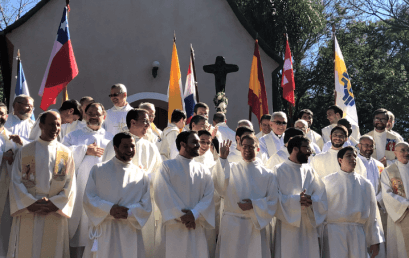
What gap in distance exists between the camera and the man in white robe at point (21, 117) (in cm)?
678

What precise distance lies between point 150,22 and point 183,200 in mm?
9245

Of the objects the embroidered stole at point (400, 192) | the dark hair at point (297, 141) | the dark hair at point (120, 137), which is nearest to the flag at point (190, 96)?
the dark hair at point (297, 141)

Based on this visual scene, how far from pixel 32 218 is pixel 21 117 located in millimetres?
1920

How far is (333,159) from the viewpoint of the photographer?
23.6 feet

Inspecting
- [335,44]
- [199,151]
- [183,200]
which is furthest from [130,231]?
[335,44]

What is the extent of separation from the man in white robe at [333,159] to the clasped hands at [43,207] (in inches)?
153

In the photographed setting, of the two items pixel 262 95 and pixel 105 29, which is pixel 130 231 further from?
pixel 105 29

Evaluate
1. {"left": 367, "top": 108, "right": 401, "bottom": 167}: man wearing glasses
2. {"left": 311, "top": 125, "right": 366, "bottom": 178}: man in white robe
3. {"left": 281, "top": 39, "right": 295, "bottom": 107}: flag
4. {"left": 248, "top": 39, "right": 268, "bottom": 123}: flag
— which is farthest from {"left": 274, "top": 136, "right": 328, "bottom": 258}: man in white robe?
{"left": 281, "top": 39, "right": 295, "bottom": 107}: flag

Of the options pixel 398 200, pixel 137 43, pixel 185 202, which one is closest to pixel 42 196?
pixel 185 202

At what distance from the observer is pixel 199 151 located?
20.8ft

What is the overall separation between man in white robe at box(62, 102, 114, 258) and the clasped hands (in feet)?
2.44

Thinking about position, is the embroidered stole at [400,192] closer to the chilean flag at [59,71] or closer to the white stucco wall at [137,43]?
the chilean flag at [59,71]

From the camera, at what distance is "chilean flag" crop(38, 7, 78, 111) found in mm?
8727

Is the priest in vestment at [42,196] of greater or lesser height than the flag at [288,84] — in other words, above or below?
below
